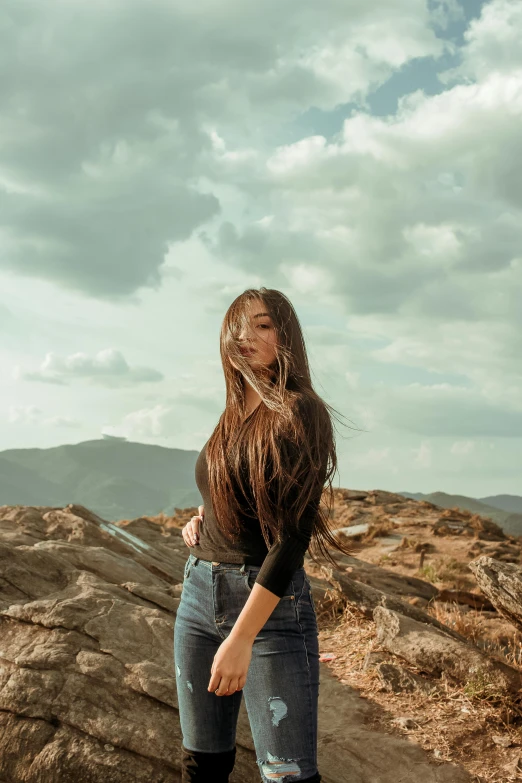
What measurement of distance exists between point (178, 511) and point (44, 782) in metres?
15.0

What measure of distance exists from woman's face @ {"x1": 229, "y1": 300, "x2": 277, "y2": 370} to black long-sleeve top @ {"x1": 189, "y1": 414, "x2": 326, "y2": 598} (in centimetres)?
52

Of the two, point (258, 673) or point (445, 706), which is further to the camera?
point (445, 706)

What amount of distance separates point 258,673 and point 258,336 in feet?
4.65

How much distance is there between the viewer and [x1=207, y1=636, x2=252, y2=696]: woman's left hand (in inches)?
94.8

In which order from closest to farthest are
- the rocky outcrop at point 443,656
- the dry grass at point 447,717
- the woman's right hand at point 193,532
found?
the woman's right hand at point 193,532, the dry grass at point 447,717, the rocky outcrop at point 443,656

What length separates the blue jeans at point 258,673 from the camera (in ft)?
8.26

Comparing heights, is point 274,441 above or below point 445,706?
above

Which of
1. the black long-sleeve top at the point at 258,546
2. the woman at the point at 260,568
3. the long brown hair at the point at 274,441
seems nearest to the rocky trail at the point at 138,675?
the woman at the point at 260,568

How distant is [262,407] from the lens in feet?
9.50

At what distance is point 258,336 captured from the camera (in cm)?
303

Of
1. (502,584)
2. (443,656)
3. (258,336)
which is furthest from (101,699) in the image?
(502,584)

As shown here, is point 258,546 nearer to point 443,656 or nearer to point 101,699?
point 101,699

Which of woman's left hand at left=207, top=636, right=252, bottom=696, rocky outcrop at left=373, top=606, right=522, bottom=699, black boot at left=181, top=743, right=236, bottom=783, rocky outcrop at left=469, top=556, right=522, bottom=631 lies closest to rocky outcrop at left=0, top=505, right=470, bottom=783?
rocky outcrop at left=373, top=606, right=522, bottom=699

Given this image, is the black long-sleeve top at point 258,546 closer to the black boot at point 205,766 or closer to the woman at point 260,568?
the woman at point 260,568
